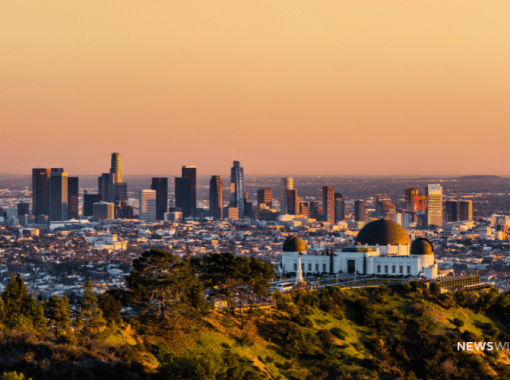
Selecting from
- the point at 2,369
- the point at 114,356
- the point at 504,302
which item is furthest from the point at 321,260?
the point at 2,369

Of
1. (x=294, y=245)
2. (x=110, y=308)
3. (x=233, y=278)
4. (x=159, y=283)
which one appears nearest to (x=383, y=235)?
(x=294, y=245)

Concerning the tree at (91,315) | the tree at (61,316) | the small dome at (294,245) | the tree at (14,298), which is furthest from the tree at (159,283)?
the small dome at (294,245)

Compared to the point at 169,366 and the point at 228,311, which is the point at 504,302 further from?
the point at 169,366

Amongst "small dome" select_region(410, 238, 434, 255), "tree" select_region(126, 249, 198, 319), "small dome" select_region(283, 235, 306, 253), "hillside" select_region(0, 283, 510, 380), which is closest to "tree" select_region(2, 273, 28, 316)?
"hillside" select_region(0, 283, 510, 380)

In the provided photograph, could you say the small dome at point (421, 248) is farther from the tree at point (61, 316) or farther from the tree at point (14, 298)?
the tree at point (14, 298)

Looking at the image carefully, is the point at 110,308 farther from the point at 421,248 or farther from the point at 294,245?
the point at 421,248
